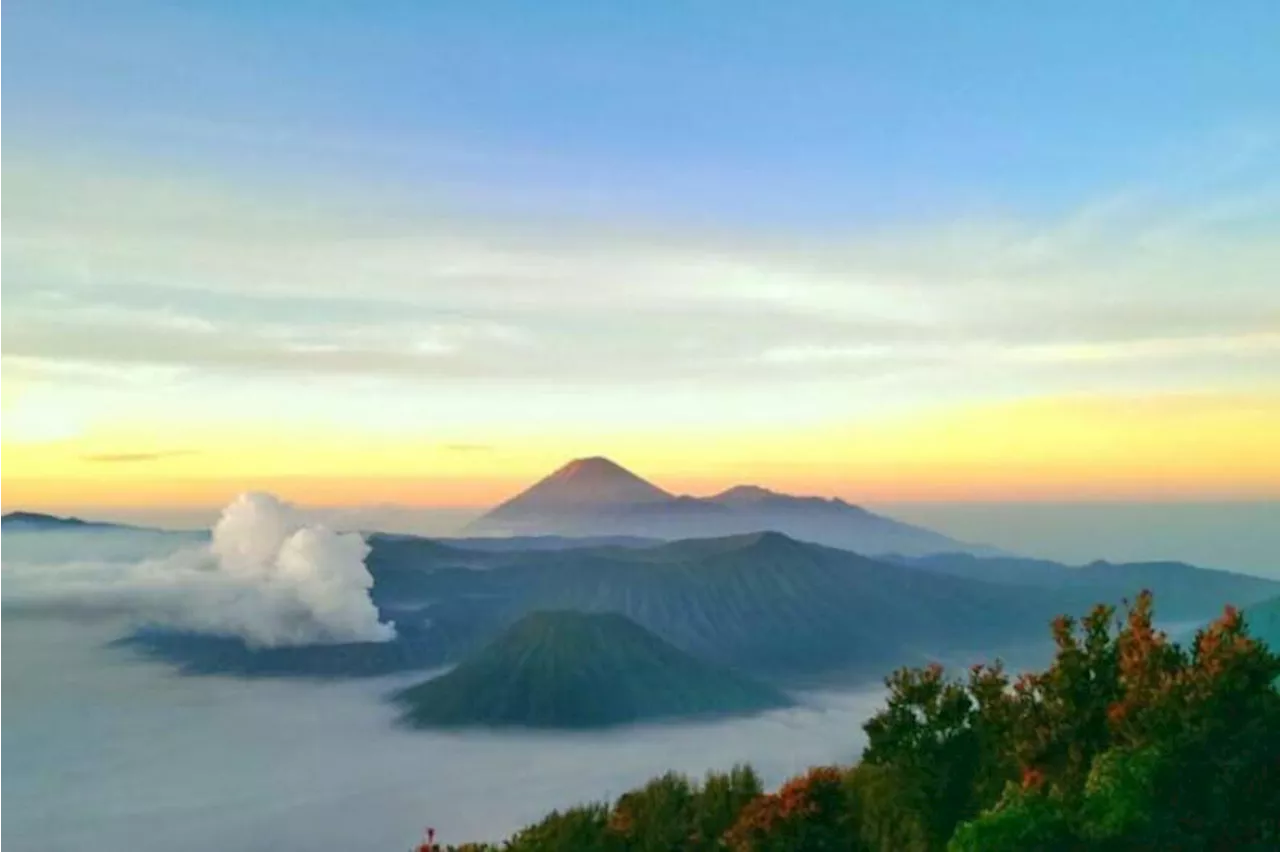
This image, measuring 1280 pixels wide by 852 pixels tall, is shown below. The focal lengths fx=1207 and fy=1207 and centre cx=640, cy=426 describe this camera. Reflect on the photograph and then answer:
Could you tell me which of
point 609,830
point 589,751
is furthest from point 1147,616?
point 589,751

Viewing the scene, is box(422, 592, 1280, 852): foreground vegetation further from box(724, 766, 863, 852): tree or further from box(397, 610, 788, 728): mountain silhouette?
box(397, 610, 788, 728): mountain silhouette

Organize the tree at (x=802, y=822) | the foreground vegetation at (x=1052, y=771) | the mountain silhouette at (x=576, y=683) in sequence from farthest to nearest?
the mountain silhouette at (x=576, y=683)
the tree at (x=802, y=822)
the foreground vegetation at (x=1052, y=771)

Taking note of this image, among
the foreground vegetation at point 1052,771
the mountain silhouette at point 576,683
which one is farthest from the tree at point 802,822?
the mountain silhouette at point 576,683

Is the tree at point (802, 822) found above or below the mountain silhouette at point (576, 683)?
above

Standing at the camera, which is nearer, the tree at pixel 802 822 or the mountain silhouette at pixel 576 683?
the tree at pixel 802 822

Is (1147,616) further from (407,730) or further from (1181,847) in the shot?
(407,730)

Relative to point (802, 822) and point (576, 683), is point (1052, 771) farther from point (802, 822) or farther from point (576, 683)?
point (576, 683)

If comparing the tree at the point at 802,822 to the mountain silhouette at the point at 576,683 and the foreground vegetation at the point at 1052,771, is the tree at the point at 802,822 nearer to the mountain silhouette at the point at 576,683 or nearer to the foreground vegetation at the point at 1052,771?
the foreground vegetation at the point at 1052,771

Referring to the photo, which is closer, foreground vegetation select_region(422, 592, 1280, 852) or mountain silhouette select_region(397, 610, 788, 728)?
foreground vegetation select_region(422, 592, 1280, 852)

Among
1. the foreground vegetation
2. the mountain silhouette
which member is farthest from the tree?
the mountain silhouette
